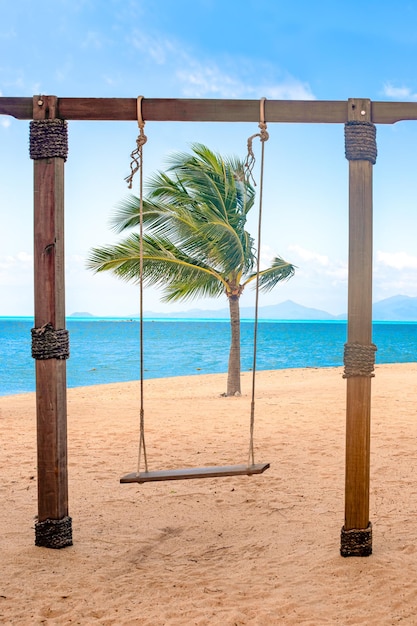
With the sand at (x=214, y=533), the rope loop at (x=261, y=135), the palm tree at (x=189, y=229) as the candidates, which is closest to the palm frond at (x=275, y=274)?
the palm tree at (x=189, y=229)

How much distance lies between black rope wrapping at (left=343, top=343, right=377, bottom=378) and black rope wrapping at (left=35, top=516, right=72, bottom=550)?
1.90 metres

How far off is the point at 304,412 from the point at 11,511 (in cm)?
511

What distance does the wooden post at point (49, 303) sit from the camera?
3748 millimetres

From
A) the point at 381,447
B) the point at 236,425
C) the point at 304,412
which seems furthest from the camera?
the point at 304,412

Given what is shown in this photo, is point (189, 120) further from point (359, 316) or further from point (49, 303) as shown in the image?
point (359, 316)

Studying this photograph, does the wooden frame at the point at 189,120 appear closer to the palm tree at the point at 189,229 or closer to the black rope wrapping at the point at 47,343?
the black rope wrapping at the point at 47,343

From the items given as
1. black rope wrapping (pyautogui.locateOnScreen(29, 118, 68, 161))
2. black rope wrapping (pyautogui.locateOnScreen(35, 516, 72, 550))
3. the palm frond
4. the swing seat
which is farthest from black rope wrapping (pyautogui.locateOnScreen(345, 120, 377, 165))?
the palm frond

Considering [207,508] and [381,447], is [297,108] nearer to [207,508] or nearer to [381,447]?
[207,508]

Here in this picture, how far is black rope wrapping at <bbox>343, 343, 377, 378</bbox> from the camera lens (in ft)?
12.1

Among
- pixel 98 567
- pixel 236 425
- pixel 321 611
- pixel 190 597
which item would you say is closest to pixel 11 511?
pixel 98 567

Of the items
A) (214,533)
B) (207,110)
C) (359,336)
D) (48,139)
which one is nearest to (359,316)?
(359,336)

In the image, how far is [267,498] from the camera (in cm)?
511

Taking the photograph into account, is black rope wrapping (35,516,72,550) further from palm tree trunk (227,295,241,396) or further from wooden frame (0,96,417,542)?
palm tree trunk (227,295,241,396)

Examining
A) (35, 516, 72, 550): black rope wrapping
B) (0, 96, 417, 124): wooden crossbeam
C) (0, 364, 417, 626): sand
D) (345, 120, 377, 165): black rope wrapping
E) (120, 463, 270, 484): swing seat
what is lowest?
(0, 364, 417, 626): sand
